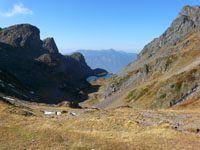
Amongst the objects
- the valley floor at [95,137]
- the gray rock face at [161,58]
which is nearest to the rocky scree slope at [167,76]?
the gray rock face at [161,58]

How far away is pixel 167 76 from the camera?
3575 inches

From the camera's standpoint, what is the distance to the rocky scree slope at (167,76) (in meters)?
65.6

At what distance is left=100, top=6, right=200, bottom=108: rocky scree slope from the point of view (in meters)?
65.6

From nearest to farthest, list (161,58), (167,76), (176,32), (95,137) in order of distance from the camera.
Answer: (95,137) < (167,76) < (161,58) < (176,32)

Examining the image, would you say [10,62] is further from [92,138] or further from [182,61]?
[92,138]

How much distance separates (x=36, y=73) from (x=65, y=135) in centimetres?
18560

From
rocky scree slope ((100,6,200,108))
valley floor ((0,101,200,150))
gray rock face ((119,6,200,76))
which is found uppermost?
gray rock face ((119,6,200,76))

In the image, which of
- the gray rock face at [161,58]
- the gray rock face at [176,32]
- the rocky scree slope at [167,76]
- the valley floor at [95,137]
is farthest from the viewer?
the gray rock face at [176,32]

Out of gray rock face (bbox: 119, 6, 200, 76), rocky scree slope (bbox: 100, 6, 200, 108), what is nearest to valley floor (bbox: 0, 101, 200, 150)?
rocky scree slope (bbox: 100, 6, 200, 108)

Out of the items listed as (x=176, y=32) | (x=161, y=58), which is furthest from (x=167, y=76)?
(x=176, y=32)

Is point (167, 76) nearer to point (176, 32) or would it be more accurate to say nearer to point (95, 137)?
point (95, 137)

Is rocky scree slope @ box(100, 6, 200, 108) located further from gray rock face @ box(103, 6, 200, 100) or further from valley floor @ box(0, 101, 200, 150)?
valley floor @ box(0, 101, 200, 150)

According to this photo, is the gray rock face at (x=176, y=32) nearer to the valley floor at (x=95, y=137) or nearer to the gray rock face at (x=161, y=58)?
the gray rock face at (x=161, y=58)

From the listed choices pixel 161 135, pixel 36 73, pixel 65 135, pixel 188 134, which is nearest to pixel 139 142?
pixel 161 135
